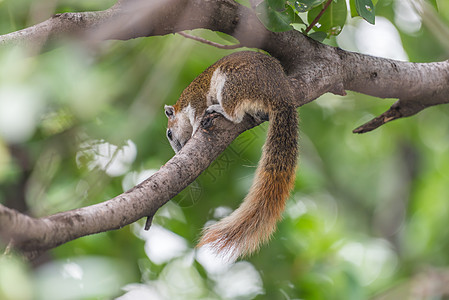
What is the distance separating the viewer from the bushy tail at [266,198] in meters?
1.54

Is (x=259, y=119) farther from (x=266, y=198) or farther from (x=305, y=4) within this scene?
(x=305, y=4)

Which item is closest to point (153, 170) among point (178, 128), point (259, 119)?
point (178, 128)

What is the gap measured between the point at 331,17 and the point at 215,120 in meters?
0.53

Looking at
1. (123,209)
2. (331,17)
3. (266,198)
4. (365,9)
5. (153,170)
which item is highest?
(365,9)

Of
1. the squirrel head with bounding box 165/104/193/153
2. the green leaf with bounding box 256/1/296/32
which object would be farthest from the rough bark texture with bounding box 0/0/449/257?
the squirrel head with bounding box 165/104/193/153

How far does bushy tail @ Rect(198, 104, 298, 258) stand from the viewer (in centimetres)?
154

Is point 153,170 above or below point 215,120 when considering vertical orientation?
below

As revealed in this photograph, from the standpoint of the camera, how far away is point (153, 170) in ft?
7.47

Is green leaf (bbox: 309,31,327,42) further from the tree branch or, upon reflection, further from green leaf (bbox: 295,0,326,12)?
the tree branch

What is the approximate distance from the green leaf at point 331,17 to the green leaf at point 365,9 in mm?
198

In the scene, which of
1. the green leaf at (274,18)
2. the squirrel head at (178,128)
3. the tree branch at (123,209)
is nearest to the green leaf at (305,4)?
the green leaf at (274,18)

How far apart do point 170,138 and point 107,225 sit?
1.21 meters

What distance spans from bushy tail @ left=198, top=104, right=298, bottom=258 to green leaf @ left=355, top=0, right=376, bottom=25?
42 centimetres

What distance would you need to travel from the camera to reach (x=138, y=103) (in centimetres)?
187
